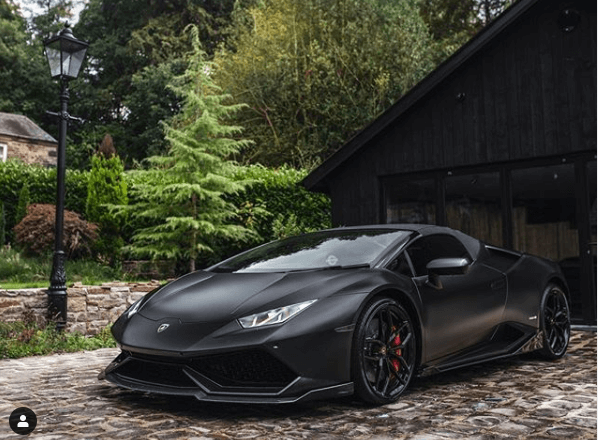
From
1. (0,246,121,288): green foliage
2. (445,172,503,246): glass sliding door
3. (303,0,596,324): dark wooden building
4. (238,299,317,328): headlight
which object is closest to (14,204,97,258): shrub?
(0,246,121,288): green foliage

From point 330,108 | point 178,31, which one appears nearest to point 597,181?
point 330,108

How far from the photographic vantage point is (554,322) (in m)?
6.05

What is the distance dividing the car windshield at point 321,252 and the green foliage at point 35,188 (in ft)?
34.8

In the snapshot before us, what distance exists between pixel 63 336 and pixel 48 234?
17.4 ft

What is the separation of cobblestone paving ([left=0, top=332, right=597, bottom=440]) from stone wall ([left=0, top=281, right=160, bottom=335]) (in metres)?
2.56

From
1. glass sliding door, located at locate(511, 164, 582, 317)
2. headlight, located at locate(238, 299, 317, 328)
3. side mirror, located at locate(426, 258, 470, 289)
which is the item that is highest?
glass sliding door, located at locate(511, 164, 582, 317)

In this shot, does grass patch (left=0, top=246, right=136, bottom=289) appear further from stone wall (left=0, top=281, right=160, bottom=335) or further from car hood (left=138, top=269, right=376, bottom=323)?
car hood (left=138, top=269, right=376, bottom=323)

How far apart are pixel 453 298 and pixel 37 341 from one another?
16.4 feet

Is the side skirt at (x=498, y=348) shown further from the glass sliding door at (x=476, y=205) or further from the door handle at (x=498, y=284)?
the glass sliding door at (x=476, y=205)

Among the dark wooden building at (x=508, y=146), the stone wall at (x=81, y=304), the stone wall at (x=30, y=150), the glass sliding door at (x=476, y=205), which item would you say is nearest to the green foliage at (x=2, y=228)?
the stone wall at (x=81, y=304)

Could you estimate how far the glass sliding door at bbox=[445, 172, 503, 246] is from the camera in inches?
380

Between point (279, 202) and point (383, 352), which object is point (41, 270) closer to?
point (279, 202)

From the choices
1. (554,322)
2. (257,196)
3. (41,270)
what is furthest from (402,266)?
(257,196)

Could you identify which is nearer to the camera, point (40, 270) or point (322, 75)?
point (40, 270)
